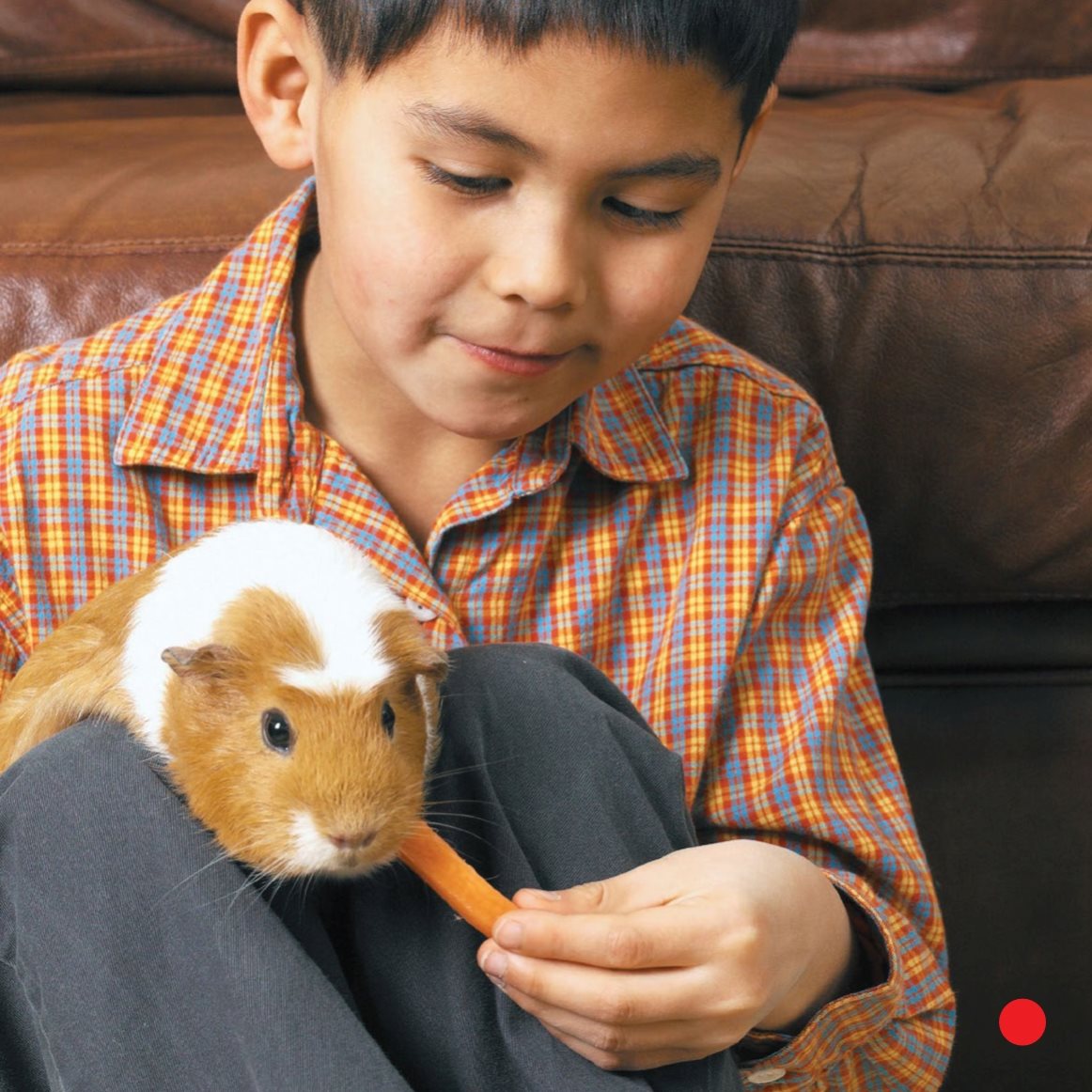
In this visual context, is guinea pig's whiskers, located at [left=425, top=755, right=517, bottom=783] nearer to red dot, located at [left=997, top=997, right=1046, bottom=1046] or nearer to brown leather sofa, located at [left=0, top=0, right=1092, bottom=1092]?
brown leather sofa, located at [left=0, top=0, right=1092, bottom=1092]

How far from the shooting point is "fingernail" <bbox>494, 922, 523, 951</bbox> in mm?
604

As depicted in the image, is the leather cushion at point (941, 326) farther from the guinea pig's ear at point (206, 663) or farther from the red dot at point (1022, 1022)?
the guinea pig's ear at point (206, 663)

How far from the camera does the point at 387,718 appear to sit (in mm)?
638

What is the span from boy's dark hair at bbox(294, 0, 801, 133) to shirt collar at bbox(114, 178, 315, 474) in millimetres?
197

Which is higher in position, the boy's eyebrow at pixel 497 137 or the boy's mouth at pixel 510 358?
the boy's eyebrow at pixel 497 137

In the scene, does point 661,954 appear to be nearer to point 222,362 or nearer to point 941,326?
point 222,362

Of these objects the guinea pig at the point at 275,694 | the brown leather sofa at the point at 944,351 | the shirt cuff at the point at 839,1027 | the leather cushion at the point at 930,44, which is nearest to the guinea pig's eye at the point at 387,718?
the guinea pig at the point at 275,694

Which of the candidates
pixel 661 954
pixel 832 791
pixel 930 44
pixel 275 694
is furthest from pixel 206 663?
pixel 930 44

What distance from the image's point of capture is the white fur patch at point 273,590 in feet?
2.07

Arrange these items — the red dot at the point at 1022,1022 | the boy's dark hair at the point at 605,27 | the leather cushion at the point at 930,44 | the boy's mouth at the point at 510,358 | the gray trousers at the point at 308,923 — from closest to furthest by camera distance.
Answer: the gray trousers at the point at 308,923, the boy's dark hair at the point at 605,27, the boy's mouth at the point at 510,358, the red dot at the point at 1022,1022, the leather cushion at the point at 930,44

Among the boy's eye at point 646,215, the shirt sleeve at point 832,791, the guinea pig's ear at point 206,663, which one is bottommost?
the shirt sleeve at point 832,791

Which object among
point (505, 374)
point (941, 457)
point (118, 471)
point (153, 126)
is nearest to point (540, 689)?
point (505, 374)

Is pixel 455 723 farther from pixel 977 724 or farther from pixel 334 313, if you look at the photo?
pixel 977 724

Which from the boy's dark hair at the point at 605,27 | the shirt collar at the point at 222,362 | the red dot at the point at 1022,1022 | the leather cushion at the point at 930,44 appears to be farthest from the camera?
the leather cushion at the point at 930,44
